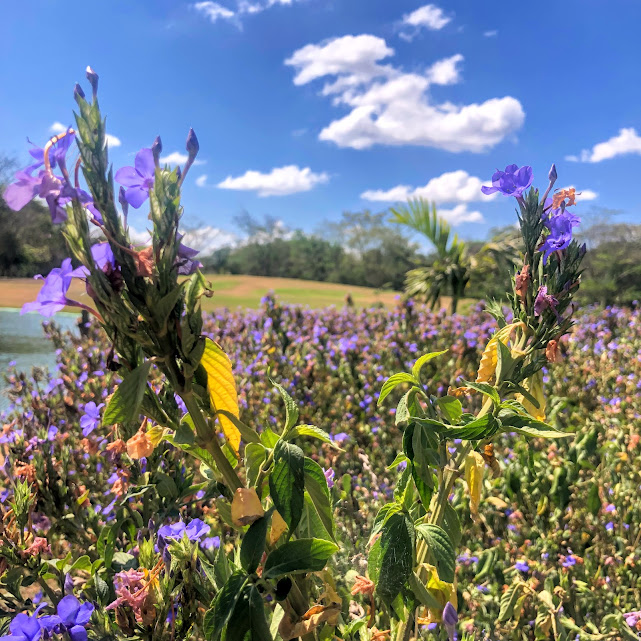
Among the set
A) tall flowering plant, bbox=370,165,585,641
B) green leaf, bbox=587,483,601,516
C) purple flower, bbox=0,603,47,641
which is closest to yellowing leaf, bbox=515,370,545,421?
tall flowering plant, bbox=370,165,585,641

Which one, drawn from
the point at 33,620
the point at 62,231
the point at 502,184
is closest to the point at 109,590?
the point at 33,620

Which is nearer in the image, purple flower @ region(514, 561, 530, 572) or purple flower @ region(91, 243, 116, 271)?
purple flower @ region(91, 243, 116, 271)

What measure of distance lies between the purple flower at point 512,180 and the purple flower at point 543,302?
167 millimetres

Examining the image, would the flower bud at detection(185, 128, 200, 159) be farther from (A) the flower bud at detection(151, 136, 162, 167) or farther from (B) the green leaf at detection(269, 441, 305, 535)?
(B) the green leaf at detection(269, 441, 305, 535)

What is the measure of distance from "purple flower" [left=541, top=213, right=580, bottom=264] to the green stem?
1.78 feet

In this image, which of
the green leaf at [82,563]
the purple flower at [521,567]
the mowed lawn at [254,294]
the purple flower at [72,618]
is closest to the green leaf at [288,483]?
the purple flower at [72,618]

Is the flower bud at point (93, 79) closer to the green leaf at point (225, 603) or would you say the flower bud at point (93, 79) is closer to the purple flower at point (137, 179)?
the purple flower at point (137, 179)

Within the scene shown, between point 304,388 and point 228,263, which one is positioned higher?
point 228,263

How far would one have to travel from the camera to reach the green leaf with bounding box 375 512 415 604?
1.92ft

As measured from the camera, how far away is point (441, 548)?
59 cm

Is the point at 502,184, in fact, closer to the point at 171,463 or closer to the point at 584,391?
the point at 171,463

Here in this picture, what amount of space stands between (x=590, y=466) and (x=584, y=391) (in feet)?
4.71

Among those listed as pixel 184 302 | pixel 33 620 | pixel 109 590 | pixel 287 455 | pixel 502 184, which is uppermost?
pixel 502 184

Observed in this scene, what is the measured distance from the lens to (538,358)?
73 centimetres
